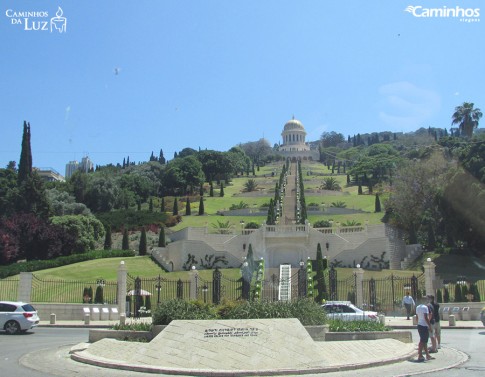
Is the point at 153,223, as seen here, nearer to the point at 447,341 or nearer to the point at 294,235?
the point at 294,235

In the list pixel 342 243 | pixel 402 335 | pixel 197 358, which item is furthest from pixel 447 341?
pixel 342 243

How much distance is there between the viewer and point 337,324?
18625mm

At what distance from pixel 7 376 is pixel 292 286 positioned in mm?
28071

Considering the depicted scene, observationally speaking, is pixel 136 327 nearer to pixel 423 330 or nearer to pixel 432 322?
pixel 423 330

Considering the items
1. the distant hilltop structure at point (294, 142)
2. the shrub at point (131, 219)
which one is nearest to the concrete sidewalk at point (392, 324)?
the shrub at point (131, 219)

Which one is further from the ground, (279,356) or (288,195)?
(288,195)

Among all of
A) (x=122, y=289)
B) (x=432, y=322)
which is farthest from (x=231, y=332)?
(x=122, y=289)

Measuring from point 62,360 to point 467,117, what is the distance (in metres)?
88.3

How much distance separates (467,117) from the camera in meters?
92.8

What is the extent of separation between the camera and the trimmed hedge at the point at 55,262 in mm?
49094

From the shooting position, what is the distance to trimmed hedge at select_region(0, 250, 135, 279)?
161ft

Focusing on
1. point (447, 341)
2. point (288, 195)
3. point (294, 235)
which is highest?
point (288, 195)

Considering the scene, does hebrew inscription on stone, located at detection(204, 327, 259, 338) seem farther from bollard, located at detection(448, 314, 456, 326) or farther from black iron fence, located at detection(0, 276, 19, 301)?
black iron fence, located at detection(0, 276, 19, 301)

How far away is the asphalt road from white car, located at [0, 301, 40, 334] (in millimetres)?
888
